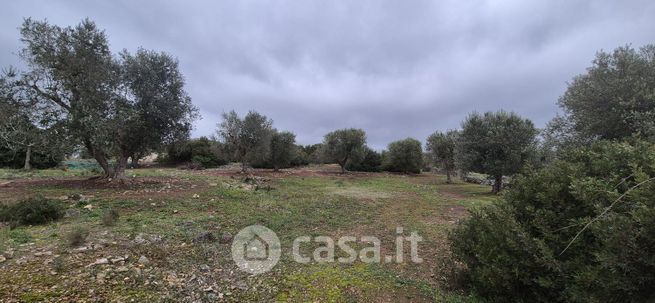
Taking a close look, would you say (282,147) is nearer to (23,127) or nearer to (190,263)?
(23,127)

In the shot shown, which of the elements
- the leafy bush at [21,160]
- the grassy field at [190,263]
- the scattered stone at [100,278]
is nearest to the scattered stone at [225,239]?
the grassy field at [190,263]

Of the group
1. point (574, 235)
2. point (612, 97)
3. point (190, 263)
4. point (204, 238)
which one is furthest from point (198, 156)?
point (574, 235)

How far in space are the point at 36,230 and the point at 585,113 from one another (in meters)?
18.5

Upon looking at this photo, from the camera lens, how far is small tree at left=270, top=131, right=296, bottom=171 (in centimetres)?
3872

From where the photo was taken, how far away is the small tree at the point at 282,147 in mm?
38719

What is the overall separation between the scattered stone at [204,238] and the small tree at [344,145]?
107ft

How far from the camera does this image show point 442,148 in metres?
32.2

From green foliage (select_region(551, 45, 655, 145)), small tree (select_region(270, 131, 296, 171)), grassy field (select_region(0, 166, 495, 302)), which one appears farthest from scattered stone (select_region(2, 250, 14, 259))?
small tree (select_region(270, 131, 296, 171))

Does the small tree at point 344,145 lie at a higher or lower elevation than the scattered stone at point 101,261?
higher

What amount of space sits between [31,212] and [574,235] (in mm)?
11890

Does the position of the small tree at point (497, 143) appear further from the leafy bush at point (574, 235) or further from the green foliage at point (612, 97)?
the leafy bush at point (574, 235)

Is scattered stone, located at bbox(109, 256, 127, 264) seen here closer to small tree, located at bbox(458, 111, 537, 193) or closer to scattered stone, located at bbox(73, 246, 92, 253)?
scattered stone, located at bbox(73, 246, 92, 253)

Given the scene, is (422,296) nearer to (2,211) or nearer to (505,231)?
(505,231)
